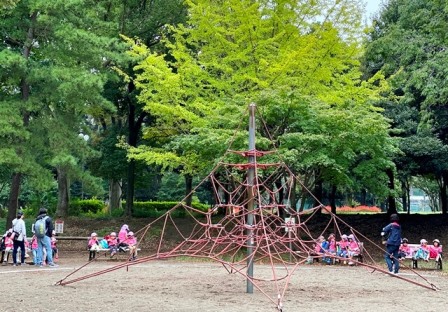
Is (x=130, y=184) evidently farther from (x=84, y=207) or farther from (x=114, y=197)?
(x=114, y=197)

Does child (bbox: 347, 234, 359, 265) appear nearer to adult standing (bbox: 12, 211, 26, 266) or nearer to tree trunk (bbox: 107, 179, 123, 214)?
adult standing (bbox: 12, 211, 26, 266)

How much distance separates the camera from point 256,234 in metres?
11.6

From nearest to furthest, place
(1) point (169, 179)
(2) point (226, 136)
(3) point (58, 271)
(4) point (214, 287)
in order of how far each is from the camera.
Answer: (4) point (214, 287), (3) point (58, 271), (2) point (226, 136), (1) point (169, 179)

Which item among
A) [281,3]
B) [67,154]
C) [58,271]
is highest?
[281,3]

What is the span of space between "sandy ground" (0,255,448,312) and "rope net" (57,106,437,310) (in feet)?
1.07

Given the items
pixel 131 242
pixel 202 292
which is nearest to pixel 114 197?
pixel 131 242

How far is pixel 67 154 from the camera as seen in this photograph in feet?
64.4

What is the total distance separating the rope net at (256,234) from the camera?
10.7 m

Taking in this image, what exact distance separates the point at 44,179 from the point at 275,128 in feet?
25.1

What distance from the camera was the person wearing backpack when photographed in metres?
15.8

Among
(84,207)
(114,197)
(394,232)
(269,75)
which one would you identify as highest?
(269,75)

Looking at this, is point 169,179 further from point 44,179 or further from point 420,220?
point 44,179

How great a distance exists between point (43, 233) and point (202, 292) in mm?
6367

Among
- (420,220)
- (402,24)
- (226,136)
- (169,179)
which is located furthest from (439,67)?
(169,179)
